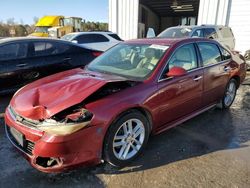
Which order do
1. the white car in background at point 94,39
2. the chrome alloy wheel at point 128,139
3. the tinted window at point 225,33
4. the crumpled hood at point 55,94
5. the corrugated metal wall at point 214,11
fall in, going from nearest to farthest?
the crumpled hood at point 55,94 → the chrome alloy wheel at point 128,139 → the white car in background at point 94,39 → the tinted window at point 225,33 → the corrugated metal wall at point 214,11

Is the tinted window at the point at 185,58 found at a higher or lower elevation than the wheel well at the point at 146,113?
higher

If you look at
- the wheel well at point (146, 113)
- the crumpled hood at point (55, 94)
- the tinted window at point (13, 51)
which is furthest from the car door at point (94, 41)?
the wheel well at point (146, 113)

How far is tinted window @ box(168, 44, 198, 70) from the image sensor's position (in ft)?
12.0

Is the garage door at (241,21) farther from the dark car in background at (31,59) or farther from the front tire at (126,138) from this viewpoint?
the front tire at (126,138)

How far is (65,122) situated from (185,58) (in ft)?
7.42

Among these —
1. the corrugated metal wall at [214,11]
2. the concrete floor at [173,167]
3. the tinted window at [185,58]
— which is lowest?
the concrete floor at [173,167]

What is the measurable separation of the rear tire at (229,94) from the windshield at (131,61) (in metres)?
2.09

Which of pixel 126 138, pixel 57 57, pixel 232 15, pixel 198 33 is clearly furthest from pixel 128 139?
pixel 232 15

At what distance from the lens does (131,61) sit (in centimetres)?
384

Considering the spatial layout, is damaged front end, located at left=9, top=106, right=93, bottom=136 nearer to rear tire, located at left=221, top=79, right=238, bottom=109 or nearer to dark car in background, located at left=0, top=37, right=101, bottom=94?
dark car in background, located at left=0, top=37, right=101, bottom=94

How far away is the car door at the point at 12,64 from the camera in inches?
206

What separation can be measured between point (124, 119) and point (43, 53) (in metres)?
3.69

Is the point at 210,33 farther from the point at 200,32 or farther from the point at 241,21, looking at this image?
the point at 241,21

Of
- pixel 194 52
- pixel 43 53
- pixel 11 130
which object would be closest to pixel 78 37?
pixel 43 53
